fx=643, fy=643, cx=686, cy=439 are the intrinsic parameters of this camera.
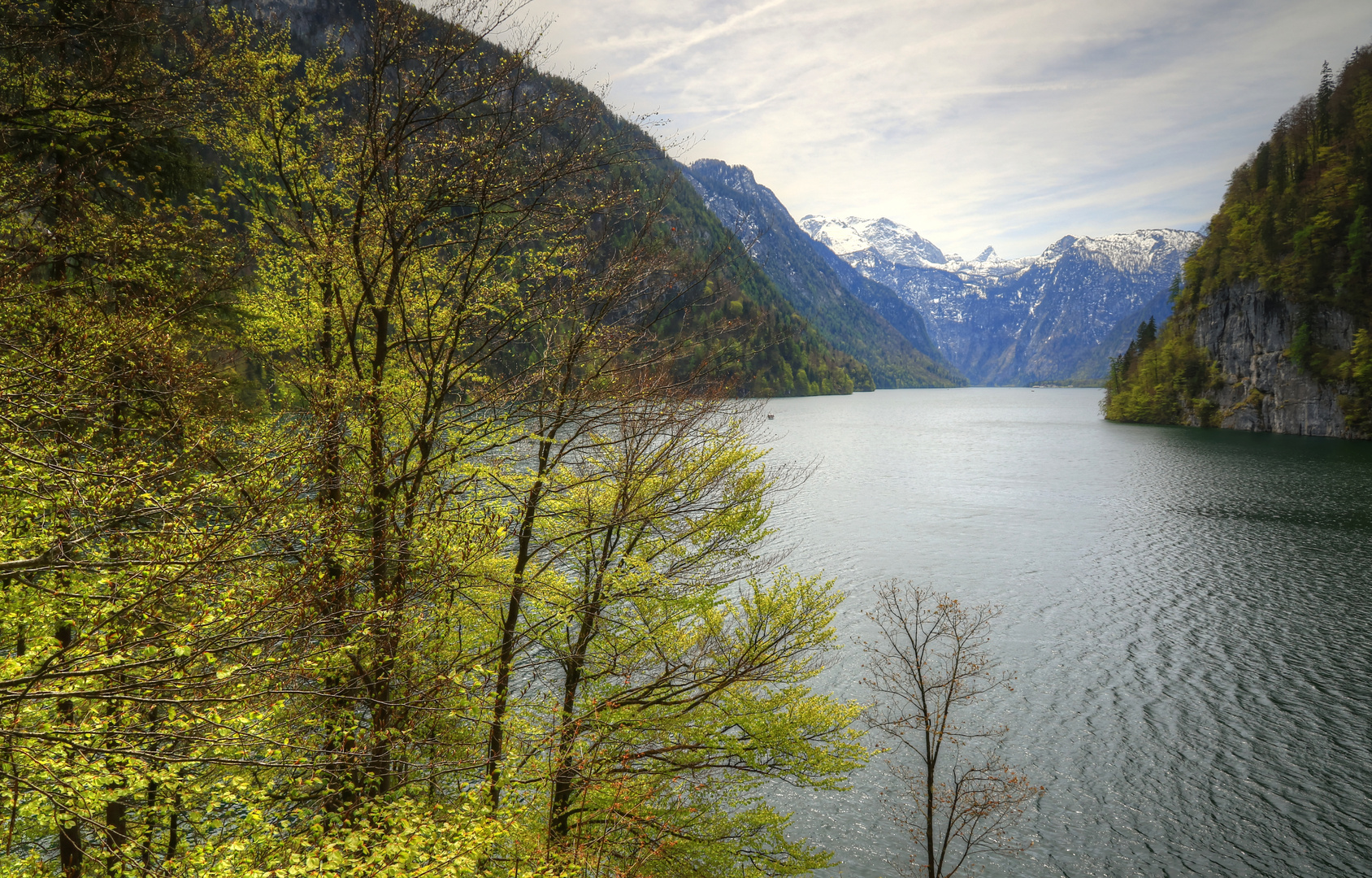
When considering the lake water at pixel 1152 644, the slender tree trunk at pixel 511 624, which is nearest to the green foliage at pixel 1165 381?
the lake water at pixel 1152 644

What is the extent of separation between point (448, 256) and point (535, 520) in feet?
18.0

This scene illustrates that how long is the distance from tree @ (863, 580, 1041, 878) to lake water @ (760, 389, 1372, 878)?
2.28 ft

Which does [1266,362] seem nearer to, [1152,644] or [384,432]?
[1152,644]

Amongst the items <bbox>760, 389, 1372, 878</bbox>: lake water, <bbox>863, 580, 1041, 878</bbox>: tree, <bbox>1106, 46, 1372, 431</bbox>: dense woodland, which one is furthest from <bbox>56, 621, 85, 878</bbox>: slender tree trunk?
<bbox>1106, 46, 1372, 431</bbox>: dense woodland

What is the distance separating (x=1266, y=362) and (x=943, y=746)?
10726 cm

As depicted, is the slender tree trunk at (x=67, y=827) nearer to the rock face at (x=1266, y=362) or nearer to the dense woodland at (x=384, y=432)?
the dense woodland at (x=384, y=432)

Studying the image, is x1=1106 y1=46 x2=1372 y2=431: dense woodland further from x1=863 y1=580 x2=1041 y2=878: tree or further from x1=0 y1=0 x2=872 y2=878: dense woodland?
x1=0 y1=0 x2=872 y2=878: dense woodland

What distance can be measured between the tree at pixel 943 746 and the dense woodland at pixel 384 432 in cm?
511

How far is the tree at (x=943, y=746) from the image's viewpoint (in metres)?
17.2

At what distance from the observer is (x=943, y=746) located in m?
21.5

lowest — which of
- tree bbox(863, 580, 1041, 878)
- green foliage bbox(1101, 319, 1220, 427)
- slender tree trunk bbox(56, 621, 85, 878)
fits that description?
tree bbox(863, 580, 1041, 878)

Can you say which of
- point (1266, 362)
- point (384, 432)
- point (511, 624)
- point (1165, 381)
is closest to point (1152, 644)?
point (511, 624)

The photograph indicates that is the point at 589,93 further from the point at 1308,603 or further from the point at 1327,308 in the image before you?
the point at 1327,308

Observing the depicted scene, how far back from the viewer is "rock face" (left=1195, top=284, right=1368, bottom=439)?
279 ft
